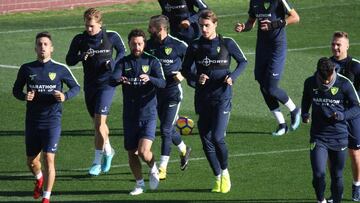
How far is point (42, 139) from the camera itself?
1762 centimetres

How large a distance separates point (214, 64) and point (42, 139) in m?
2.82

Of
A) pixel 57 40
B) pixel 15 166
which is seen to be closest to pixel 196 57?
pixel 15 166

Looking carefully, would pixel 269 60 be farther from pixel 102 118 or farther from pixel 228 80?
pixel 228 80

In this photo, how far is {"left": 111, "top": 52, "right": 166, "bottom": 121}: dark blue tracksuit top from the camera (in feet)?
59.4

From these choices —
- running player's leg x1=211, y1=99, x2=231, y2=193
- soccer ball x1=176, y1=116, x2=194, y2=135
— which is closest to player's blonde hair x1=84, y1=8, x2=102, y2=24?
running player's leg x1=211, y1=99, x2=231, y2=193

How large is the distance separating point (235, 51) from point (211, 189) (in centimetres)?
210

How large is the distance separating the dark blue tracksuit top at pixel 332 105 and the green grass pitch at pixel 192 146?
5.42 ft

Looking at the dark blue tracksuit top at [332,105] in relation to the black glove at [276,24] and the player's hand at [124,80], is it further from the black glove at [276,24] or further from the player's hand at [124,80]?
the black glove at [276,24]

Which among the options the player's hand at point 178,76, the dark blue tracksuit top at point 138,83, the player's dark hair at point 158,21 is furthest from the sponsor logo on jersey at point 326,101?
the player's dark hair at point 158,21

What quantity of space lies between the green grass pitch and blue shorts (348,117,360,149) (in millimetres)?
848

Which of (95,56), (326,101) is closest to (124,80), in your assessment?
(95,56)

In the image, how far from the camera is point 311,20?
35438 mm

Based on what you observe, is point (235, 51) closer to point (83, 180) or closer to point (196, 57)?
point (196, 57)

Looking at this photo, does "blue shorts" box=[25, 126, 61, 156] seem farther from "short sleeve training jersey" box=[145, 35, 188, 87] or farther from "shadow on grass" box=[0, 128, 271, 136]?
"shadow on grass" box=[0, 128, 271, 136]
